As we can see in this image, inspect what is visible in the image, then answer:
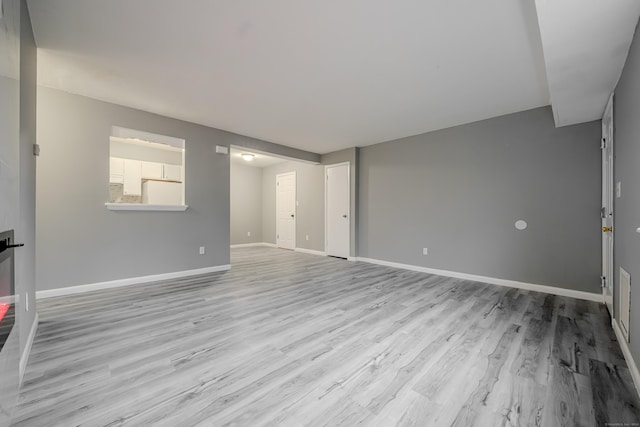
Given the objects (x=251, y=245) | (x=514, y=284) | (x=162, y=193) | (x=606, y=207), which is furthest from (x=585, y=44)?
(x=251, y=245)

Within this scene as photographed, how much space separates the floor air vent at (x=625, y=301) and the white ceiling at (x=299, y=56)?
1.71m

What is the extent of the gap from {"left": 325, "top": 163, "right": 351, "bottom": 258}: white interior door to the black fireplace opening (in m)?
5.05

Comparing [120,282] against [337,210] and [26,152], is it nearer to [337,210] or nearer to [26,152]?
[26,152]

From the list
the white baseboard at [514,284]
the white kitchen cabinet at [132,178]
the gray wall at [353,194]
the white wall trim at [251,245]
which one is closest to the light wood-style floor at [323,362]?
the white baseboard at [514,284]

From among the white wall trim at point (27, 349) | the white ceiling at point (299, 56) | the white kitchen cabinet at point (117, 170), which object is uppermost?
the white ceiling at point (299, 56)

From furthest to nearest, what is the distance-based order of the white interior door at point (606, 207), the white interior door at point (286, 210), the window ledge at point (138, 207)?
1. the white interior door at point (286, 210)
2. the window ledge at point (138, 207)
3. the white interior door at point (606, 207)

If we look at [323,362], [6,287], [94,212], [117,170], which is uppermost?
[117,170]

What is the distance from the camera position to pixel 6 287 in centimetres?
119

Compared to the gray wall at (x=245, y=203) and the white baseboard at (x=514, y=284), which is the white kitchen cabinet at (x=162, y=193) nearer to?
the gray wall at (x=245, y=203)

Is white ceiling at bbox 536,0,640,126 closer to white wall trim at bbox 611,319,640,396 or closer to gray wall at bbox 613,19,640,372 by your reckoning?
gray wall at bbox 613,19,640,372

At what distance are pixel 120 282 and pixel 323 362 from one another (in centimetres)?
329

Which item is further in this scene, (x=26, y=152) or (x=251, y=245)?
(x=251, y=245)

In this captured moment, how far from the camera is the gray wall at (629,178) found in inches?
63.3

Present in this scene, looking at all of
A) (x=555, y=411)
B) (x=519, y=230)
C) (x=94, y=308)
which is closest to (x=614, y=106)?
(x=519, y=230)
